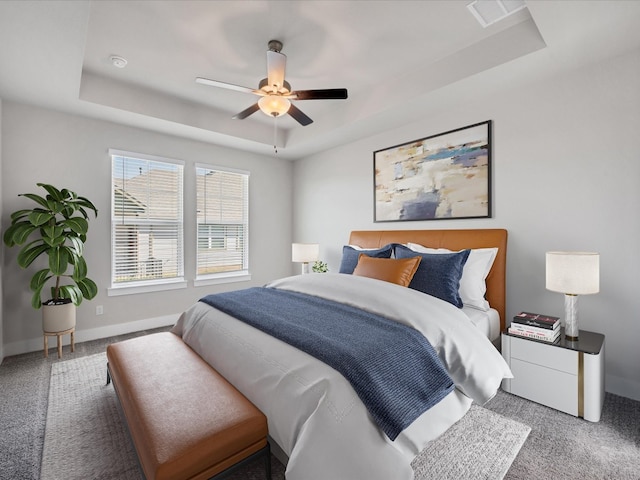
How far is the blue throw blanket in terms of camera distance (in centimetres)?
134

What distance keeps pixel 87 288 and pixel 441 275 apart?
3587mm

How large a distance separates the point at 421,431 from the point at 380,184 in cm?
299

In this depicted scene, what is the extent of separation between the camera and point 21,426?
6.62ft

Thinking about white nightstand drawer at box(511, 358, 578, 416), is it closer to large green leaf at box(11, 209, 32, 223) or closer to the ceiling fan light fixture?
the ceiling fan light fixture

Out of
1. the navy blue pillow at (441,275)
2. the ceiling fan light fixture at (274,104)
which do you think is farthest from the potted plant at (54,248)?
the navy blue pillow at (441,275)

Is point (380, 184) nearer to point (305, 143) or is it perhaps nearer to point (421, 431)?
point (305, 143)

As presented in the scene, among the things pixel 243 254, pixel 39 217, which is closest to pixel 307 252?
pixel 243 254

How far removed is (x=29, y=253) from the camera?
2.95m

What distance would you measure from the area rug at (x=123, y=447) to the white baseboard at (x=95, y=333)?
4.28 feet

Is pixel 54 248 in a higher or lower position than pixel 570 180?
lower

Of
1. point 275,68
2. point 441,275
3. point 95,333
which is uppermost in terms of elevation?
point 275,68

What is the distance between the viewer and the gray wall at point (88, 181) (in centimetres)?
315

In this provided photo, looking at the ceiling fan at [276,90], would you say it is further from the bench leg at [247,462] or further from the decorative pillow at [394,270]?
the bench leg at [247,462]

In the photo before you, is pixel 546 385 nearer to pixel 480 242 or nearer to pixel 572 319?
pixel 572 319
